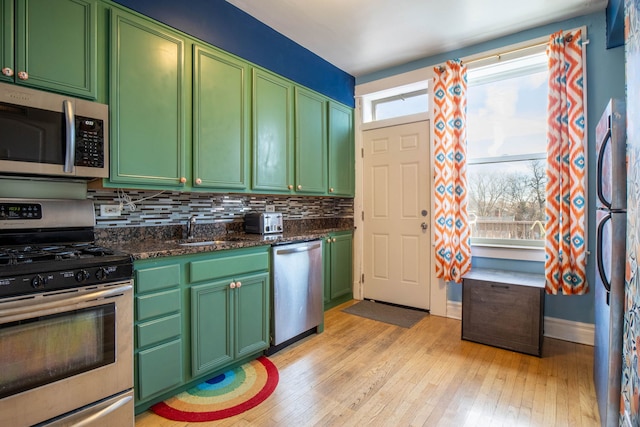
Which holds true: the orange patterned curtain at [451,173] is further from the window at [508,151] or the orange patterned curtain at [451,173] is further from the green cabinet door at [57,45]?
the green cabinet door at [57,45]

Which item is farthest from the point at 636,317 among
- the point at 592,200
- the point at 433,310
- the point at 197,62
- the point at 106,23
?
the point at 106,23

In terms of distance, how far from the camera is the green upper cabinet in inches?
61.1

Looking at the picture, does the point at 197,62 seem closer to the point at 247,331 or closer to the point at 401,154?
the point at 247,331

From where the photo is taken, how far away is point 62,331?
143 centimetres

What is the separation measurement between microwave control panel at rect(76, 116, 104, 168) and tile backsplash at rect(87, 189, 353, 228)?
1.32ft

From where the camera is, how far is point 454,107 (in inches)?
126

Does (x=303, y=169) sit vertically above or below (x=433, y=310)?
above

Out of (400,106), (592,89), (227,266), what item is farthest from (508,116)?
(227,266)

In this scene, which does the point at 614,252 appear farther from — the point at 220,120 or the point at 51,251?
the point at 51,251

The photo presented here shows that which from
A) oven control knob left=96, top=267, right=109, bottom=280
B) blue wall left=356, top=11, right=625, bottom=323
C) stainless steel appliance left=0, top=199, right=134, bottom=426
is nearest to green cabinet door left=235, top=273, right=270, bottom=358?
stainless steel appliance left=0, top=199, right=134, bottom=426

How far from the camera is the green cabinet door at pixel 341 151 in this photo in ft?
11.9

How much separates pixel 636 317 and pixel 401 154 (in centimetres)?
272

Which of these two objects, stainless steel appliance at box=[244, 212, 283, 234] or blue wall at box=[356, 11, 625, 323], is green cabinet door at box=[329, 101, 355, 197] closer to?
stainless steel appliance at box=[244, 212, 283, 234]

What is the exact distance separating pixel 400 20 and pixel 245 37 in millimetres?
1313
